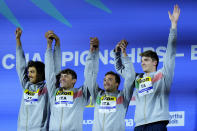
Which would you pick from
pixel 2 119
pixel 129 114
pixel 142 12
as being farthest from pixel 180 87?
pixel 2 119

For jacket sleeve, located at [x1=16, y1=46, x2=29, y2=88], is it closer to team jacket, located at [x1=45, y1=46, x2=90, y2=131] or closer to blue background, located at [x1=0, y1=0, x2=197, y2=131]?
team jacket, located at [x1=45, y1=46, x2=90, y2=131]

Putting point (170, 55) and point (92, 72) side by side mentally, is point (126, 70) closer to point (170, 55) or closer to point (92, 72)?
point (92, 72)

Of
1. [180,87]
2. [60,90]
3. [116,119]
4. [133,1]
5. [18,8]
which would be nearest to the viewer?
[116,119]

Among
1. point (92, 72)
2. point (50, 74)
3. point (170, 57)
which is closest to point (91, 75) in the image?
point (92, 72)

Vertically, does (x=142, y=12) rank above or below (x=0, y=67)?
above

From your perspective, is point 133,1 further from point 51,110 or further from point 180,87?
point 51,110

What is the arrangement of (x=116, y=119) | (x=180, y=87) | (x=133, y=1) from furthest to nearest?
(x=133, y=1)
(x=180, y=87)
(x=116, y=119)

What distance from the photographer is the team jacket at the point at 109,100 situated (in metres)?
3.82

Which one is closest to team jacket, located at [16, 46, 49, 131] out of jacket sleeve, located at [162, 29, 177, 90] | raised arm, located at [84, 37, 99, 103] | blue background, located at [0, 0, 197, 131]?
raised arm, located at [84, 37, 99, 103]

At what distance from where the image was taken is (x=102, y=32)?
16.0 feet

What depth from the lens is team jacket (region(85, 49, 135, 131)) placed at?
150 inches

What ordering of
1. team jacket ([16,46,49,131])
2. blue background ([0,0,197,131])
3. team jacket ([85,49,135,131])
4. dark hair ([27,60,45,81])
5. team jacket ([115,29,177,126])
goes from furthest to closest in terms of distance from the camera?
blue background ([0,0,197,131]), dark hair ([27,60,45,81]), team jacket ([16,46,49,131]), team jacket ([85,49,135,131]), team jacket ([115,29,177,126])

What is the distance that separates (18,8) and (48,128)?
170 cm

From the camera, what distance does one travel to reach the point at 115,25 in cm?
484
